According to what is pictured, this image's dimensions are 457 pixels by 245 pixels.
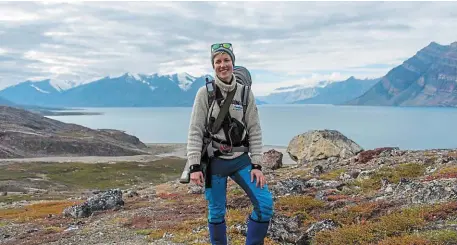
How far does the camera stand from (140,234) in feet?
57.9

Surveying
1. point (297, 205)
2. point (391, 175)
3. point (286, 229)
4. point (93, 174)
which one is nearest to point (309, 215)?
point (297, 205)

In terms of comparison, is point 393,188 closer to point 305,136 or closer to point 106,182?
point 305,136

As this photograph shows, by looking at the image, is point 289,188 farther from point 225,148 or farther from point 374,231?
point 225,148

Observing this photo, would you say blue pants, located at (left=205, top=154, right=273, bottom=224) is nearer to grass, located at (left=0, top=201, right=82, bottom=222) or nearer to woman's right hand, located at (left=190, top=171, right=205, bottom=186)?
woman's right hand, located at (left=190, top=171, right=205, bottom=186)

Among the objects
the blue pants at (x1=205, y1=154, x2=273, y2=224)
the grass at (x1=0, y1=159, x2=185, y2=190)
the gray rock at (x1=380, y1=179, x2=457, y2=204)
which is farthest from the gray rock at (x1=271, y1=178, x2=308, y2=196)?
the grass at (x1=0, y1=159, x2=185, y2=190)

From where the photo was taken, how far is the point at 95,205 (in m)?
25.2

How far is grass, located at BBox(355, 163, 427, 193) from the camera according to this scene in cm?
2350

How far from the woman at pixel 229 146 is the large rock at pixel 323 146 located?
39.7 metres

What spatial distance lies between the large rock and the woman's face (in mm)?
40293

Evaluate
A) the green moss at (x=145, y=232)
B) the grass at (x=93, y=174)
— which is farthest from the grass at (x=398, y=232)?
the grass at (x=93, y=174)

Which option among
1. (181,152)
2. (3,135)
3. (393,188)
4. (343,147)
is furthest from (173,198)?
(3,135)

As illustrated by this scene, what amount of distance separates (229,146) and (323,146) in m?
41.5

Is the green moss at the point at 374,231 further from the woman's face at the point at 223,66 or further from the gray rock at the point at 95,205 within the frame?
the gray rock at the point at 95,205

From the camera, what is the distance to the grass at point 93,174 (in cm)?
8988
